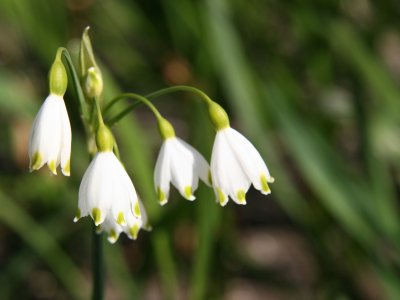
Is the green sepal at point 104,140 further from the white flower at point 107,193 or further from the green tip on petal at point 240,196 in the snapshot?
the green tip on petal at point 240,196

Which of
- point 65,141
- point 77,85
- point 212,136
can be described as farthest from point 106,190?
point 212,136

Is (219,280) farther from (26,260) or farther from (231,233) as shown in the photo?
(26,260)

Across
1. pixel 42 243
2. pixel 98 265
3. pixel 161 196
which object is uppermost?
pixel 161 196

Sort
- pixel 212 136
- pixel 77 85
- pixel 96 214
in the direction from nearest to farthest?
pixel 96 214 < pixel 77 85 < pixel 212 136

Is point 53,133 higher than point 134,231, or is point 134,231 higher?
point 53,133

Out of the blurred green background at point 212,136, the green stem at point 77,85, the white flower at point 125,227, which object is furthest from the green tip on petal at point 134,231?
the blurred green background at point 212,136

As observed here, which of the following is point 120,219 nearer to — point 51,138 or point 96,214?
point 96,214

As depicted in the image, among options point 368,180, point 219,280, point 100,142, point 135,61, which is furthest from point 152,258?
point 100,142
